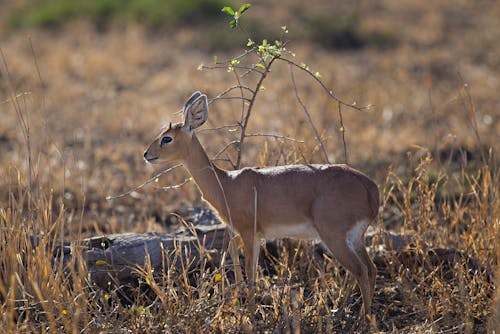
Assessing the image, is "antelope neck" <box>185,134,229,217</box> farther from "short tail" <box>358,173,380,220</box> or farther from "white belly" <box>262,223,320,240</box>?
"short tail" <box>358,173,380,220</box>

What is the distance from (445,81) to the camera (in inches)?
454

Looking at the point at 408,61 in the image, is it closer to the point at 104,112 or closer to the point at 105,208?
the point at 104,112

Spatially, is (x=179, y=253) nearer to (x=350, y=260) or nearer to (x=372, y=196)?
(x=350, y=260)

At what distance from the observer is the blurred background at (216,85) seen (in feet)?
23.4

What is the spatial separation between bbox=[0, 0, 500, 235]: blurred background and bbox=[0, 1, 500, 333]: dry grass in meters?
0.04

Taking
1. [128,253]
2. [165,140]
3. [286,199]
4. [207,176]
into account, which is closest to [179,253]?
[128,253]

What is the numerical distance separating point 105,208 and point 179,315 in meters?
3.12

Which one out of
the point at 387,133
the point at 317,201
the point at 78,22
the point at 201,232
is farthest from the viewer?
the point at 78,22

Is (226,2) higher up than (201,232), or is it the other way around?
(226,2)

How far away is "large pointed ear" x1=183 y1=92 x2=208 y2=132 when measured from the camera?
475 cm

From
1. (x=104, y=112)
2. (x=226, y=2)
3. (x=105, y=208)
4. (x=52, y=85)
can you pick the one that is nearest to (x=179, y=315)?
(x=105, y=208)

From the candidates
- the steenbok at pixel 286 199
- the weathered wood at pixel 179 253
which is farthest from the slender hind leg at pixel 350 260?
the weathered wood at pixel 179 253

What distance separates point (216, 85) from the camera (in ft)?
36.2

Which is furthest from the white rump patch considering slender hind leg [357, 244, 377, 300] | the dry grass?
the dry grass
